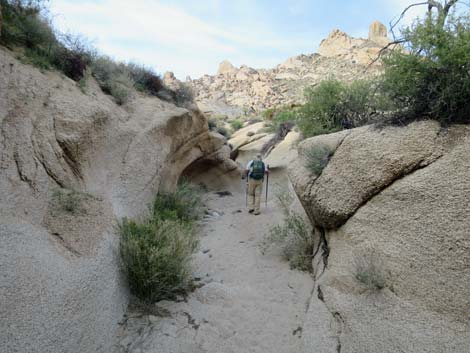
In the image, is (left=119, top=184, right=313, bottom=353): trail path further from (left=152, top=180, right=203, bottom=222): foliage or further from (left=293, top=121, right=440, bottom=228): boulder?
→ (left=152, top=180, right=203, bottom=222): foliage

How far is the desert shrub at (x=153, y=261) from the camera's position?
432cm

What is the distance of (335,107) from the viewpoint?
884 centimetres

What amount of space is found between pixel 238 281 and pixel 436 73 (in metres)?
4.28

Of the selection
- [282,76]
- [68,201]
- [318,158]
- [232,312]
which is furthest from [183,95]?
[282,76]

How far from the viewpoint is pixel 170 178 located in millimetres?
9422

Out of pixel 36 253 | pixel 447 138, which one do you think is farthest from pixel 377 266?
pixel 36 253

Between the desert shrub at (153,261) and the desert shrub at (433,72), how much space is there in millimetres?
3762

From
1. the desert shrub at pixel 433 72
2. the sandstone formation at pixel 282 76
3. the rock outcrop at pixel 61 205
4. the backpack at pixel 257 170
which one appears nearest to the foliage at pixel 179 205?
the rock outcrop at pixel 61 205

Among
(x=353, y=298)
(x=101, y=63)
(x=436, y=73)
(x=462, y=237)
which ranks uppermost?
(x=101, y=63)

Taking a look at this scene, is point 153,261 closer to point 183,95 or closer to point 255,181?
point 255,181

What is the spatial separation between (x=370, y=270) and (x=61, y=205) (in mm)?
3873

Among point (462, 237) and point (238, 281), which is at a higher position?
point (462, 237)

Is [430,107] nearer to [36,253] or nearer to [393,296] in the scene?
[393,296]

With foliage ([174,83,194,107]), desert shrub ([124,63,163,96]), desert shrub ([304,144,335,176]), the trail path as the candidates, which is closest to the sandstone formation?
foliage ([174,83,194,107])
